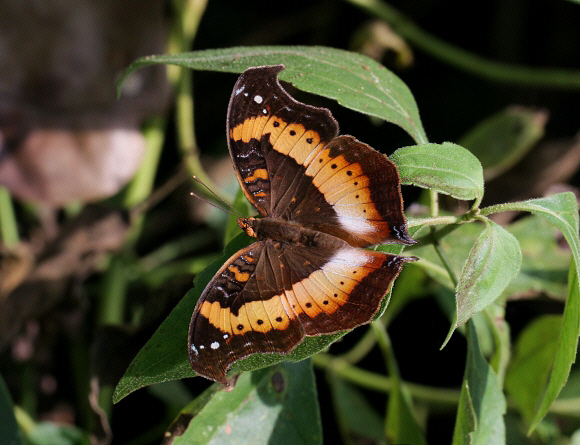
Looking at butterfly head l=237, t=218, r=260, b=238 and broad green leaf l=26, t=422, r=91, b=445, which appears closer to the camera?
butterfly head l=237, t=218, r=260, b=238

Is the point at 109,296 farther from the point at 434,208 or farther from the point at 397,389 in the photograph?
the point at 434,208

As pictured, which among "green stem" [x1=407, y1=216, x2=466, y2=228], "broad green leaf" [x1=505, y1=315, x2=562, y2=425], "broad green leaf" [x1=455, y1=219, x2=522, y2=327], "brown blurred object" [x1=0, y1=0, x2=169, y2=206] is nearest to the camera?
"broad green leaf" [x1=455, y1=219, x2=522, y2=327]

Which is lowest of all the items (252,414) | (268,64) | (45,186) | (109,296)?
(109,296)

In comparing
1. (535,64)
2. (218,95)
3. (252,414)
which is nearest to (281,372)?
(252,414)

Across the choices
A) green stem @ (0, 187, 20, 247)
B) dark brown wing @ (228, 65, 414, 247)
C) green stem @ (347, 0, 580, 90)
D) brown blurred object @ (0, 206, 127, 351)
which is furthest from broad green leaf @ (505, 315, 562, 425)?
green stem @ (0, 187, 20, 247)

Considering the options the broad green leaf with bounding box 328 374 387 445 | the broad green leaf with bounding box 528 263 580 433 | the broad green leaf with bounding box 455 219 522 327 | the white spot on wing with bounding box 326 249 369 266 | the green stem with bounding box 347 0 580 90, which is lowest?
the broad green leaf with bounding box 328 374 387 445

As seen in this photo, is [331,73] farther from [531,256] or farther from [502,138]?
[502,138]

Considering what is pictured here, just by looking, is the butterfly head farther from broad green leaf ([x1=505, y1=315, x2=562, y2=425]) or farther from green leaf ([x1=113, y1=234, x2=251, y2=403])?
broad green leaf ([x1=505, y1=315, x2=562, y2=425])

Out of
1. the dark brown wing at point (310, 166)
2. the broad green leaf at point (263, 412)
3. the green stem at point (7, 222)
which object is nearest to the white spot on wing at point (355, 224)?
the dark brown wing at point (310, 166)
